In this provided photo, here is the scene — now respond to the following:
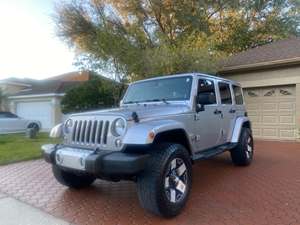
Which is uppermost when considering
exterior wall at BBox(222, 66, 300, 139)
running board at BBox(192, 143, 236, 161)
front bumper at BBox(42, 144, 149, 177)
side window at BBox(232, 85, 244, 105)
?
exterior wall at BBox(222, 66, 300, 139)

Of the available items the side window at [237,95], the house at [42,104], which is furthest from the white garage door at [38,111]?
the side window at [237,95]

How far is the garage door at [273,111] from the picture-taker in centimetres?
1109

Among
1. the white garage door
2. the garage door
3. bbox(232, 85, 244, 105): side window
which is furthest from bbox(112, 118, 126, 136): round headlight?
the white garage door

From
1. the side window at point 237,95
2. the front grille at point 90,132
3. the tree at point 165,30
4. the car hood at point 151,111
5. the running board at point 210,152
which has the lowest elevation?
the running board at point 210,152

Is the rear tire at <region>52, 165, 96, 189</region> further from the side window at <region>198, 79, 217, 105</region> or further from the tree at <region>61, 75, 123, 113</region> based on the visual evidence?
the tree at <region>61, 75, 123, 113</region>

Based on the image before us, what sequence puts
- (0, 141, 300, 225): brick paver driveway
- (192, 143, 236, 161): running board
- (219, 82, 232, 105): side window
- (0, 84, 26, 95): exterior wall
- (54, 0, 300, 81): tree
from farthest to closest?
(0, 84, 26, 95): exterior wall, (54, 0, 300, 81): tree, (219, 82, 232, 105): side window, (192, 143, 236, 161): running board, (0, 141, 300, 225): brick paver driveway

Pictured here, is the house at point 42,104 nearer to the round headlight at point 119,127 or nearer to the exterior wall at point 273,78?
the exterior wall at point 273,78

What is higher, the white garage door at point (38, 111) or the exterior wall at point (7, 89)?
the exterior wall at point (7, 89)

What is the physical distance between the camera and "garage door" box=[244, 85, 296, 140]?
11087mm

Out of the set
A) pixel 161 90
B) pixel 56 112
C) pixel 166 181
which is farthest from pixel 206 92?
pixel 56 112

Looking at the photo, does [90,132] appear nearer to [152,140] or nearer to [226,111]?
[152,140]

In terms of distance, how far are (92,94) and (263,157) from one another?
9.25 metres

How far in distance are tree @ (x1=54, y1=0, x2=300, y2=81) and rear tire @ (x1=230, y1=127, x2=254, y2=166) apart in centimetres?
494

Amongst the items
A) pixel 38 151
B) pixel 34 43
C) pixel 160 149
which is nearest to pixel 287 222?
pixel 160 149
